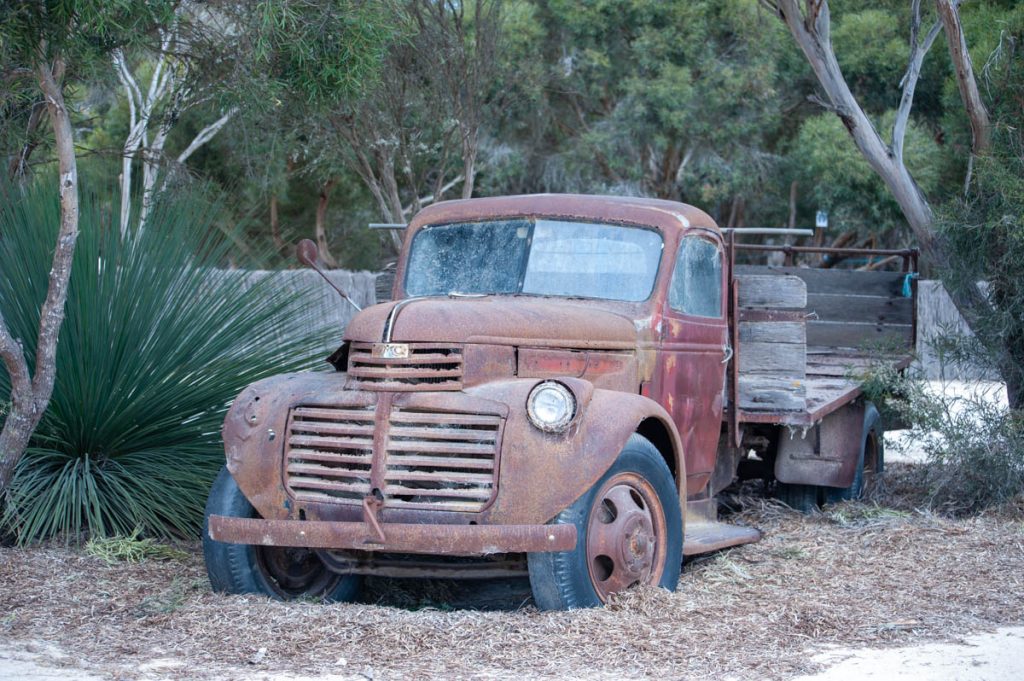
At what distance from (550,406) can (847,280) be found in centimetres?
521

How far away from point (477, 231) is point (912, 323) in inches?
170

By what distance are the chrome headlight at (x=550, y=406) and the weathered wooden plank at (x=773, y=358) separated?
8.20ft

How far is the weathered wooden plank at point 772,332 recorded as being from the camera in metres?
6.98

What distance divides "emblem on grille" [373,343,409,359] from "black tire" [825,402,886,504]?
13.0ft

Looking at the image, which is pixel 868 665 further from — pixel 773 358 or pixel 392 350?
pixel 773 358

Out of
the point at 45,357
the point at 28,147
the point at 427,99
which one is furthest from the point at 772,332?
the point at 427,99

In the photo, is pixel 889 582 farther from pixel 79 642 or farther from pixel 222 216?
pixel 222 216

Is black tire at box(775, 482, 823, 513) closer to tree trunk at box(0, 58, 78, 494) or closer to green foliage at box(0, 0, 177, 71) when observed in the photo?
tree trunk at box(0, 58, 78, 494)

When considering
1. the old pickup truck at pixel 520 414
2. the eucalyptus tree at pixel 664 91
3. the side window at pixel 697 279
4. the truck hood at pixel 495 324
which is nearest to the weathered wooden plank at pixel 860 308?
the old pickup truck at pixel 520 414

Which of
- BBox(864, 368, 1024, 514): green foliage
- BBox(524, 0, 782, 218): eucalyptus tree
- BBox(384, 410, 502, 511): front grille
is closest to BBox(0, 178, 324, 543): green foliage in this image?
BBox(384, 410, 502, 511): front grille

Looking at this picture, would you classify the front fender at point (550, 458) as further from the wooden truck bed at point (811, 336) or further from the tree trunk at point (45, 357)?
the tree trunk at point (45, 357)

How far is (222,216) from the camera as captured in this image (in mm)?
7766

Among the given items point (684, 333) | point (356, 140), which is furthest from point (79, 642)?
point (356, 140)

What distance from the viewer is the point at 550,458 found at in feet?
15.7
